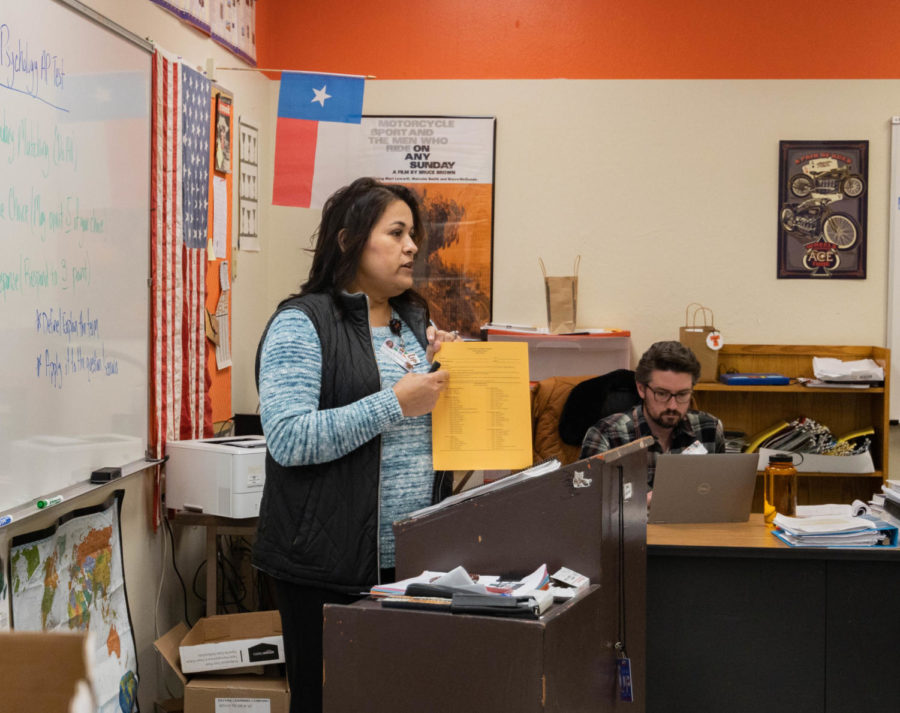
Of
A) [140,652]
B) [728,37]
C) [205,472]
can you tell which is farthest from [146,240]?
[728,37]

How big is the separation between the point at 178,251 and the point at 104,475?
0.91m

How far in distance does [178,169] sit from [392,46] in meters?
1.73

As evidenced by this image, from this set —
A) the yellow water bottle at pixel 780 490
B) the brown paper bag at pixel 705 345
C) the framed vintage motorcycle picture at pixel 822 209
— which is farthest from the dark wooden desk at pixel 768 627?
the framed vintage motorcycle picture at pixel 822 209

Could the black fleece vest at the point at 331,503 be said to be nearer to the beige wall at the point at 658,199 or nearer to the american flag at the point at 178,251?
the american flag at the point at 178,251

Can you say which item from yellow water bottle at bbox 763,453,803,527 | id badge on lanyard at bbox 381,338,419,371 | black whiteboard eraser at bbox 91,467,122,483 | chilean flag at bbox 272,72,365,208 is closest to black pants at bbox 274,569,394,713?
id badge on lanyard at bbox 381,338,419,371

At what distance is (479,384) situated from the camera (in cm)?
208

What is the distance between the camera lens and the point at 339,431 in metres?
1.91

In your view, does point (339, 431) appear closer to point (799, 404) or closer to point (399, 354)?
point (399, 354)

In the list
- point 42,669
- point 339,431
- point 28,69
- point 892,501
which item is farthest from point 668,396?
point 42,669

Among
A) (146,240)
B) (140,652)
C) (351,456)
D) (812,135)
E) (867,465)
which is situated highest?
(812,135)

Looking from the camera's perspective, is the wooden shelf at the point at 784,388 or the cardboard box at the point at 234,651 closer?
the cardboard box at the point at 234,651

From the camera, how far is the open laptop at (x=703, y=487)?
9.43 feet

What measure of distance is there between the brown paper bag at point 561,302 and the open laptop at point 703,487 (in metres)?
1.65

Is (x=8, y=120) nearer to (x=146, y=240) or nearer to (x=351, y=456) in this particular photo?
(x=146, y=240)
